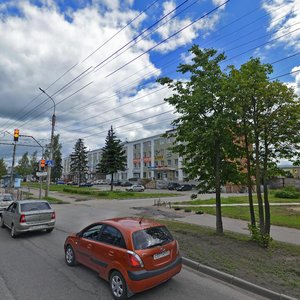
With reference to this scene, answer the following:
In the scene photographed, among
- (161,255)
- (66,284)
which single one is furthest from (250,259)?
(66,284)

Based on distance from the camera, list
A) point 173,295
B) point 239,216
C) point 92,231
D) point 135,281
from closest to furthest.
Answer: point 135,281 < point 173,295 < point 92,231 < point 239,216

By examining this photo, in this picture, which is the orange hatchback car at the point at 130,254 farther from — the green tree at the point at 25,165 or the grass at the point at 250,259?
the green tree at the point at 25,165

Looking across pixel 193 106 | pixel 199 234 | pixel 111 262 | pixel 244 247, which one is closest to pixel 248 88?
pixel 193 106

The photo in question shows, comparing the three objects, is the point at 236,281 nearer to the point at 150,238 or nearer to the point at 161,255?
the point at 161,255

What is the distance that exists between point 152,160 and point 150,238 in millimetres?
73633

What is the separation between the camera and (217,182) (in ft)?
32.7

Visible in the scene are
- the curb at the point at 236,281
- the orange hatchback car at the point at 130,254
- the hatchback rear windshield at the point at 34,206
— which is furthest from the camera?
the hatchback rear windshield at the point at 34,206

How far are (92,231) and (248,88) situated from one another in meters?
6.19

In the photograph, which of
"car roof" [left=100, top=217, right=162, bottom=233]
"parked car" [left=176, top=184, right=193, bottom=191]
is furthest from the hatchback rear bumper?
"parked car" [left=176, top=184, right=193, bottom=191]

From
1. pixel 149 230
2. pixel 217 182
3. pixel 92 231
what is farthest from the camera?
pixel 217 182

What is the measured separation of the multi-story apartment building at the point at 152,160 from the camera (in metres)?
70.5

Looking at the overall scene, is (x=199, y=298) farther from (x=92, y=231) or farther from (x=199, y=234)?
(x=199, y=234)

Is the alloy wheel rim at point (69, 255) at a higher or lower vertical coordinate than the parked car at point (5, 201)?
lower

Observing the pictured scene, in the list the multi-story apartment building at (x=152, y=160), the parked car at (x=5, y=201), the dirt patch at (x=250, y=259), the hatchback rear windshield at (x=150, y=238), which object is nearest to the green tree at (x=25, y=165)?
the multi-story apartment building at (x=152, y=160)
